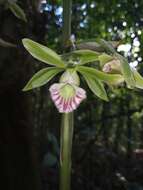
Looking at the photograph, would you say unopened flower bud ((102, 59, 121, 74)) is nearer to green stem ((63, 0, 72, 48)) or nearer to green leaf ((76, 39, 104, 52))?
green leaf ((76, 39, 104, 52))

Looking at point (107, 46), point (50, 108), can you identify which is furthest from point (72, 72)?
point (50, 108)

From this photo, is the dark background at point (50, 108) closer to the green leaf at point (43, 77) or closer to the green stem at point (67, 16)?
the green leaf at point (43, 77)

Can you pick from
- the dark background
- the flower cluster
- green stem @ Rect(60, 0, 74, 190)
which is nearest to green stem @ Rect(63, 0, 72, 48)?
green stem @ Rect(60, 0, 74, 190)

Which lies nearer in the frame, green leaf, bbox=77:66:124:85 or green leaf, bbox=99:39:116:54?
green leaf, bbox=99:39:116:54

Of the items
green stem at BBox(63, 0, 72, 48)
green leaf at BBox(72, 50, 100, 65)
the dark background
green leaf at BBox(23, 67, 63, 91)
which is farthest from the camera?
the dark background

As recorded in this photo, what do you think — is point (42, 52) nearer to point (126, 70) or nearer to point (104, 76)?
point (104, 76)

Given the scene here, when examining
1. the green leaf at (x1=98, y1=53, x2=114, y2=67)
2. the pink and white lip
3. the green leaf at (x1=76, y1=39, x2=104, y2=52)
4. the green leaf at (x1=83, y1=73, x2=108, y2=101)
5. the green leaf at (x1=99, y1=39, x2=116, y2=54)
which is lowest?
the pink and white lip

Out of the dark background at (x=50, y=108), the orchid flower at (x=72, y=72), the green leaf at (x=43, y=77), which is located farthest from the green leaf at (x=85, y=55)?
the dark background at (x=50, y=108)
